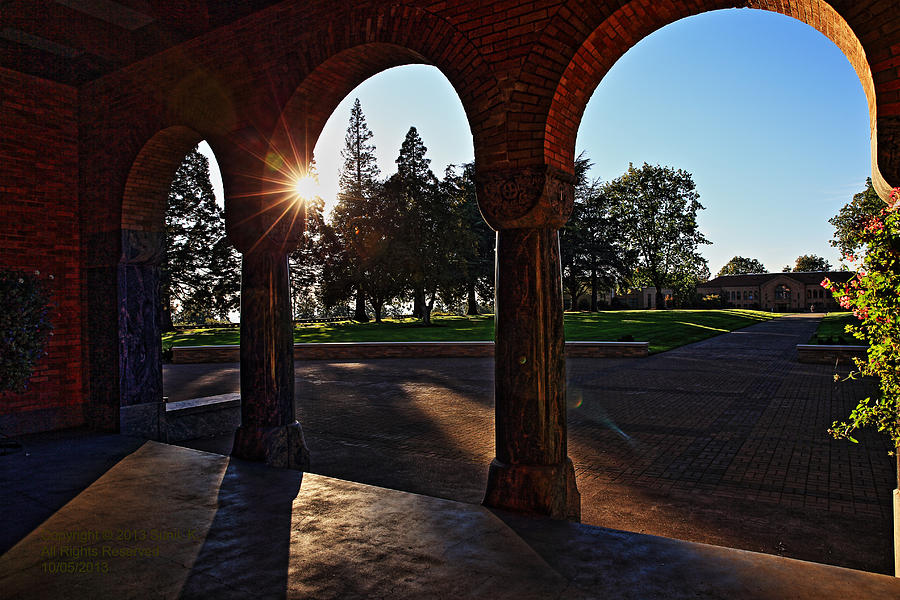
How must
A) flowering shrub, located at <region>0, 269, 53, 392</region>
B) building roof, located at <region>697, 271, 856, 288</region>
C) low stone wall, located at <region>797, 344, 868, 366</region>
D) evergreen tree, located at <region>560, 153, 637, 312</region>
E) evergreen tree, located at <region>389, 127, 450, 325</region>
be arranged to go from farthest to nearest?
1. building roof, located at <region>697, 271, 856, 288</region>
2. evergreen tree, located at <region>560, 153, 637, 312</region>
3. evergreen tree, located at <region>389, 127, 450, 325</region>
4. low stone wall, located at <region>797, 344, 868, 366</region>
5. flowering shrub, located at <region>0, 269, 53, 392</region>

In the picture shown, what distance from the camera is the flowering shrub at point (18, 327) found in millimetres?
6094

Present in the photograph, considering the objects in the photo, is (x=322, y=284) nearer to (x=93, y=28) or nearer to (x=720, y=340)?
(x=720, y=340)

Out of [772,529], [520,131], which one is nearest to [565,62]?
[520,131]

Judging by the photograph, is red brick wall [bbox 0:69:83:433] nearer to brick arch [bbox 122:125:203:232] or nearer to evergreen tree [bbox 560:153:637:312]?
brick arch [bbox 122:125:203:232]

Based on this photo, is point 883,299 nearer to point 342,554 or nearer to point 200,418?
point 342,554

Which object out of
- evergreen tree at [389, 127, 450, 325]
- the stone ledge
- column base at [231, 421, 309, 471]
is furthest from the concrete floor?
evergreen tree at [389, 127, 450, 325]

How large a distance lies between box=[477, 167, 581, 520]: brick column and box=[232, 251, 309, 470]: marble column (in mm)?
2566

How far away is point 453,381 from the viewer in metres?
13.6

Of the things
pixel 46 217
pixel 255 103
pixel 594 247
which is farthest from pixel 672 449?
pixel 594 247

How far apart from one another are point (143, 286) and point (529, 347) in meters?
5.63

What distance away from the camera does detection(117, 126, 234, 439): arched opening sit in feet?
23.6

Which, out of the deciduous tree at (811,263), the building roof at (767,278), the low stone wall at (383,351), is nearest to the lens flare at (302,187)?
the low stone wall at (383,351)

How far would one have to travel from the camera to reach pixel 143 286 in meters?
7.43

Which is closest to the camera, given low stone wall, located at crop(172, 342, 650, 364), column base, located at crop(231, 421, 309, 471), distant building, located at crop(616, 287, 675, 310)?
column base, located at crop(231, 421, 309, 471)
